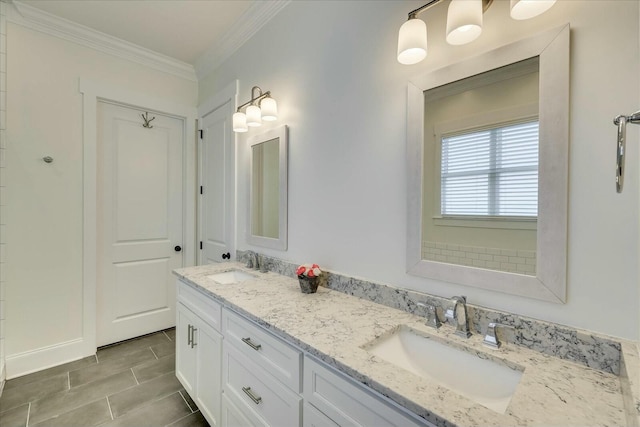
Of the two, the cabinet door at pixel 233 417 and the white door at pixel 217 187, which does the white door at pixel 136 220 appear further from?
the cabinet door at pixel 233 417

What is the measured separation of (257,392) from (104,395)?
4.87ft

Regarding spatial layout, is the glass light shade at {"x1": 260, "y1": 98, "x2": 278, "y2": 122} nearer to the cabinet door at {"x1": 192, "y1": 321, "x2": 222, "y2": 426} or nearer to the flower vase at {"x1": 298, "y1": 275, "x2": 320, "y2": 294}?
the flower vase at {"x1": 298, "y1": 275, "x2": 320, "y2": 294}

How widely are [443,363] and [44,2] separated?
3326mm

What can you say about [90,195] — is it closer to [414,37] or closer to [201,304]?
[201,304]

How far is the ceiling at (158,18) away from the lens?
2033 mm

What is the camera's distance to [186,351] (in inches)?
72.1

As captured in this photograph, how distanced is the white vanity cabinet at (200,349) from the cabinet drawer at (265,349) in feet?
0.49

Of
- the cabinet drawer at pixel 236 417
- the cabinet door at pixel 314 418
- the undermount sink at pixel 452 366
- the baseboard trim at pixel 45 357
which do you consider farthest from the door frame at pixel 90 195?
the undermount sink at pixel 452 366

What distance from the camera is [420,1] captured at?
1178 millimetres

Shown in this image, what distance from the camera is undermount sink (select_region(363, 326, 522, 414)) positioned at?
2.77 feet

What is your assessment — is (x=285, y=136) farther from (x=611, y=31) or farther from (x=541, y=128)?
(x=611, y=31)

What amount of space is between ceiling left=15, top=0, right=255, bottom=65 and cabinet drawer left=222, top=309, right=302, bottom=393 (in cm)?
209

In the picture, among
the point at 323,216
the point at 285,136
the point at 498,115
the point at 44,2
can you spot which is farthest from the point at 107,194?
the point at 498,115

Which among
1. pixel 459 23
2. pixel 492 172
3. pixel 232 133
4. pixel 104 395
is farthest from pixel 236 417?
pixel 232 133
